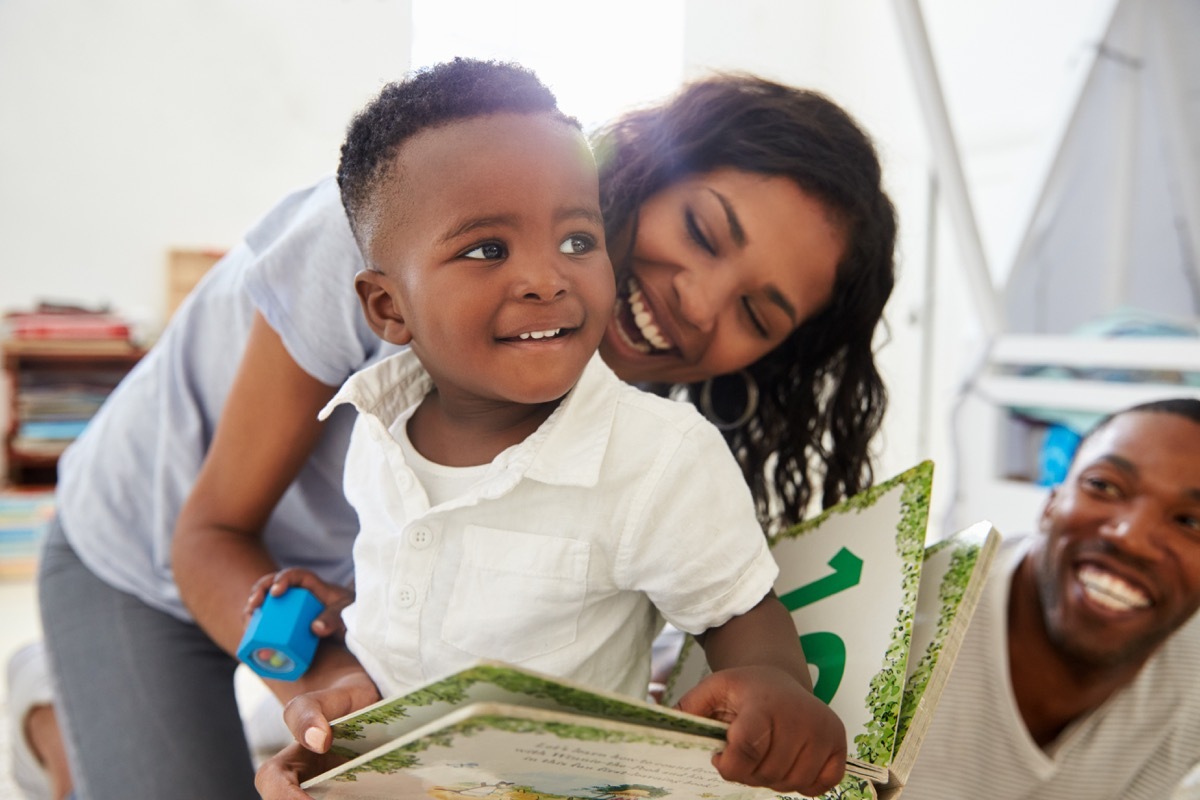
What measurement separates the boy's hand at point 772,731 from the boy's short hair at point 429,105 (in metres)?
0.32

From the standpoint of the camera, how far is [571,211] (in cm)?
53

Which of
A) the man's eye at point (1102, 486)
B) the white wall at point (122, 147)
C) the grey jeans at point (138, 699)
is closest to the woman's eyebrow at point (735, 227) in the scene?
the man's eye at point (1102, 486)

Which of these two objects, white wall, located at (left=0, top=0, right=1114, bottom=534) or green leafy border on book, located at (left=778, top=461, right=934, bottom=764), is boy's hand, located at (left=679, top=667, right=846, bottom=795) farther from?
white wall, located at (left=0, top=0, right=1114, bottom=534)

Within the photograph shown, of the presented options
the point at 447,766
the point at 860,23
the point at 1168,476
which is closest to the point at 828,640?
the point at 447,766

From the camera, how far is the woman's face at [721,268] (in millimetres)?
775

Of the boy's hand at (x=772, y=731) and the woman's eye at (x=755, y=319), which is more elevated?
the woman's eye at (x=755, y=319)

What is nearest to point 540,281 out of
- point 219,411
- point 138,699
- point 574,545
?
point 574,545

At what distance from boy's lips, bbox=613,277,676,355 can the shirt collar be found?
8.9 inches

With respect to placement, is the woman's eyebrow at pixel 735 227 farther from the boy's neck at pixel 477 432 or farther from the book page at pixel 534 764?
the book page at pixel 534 764

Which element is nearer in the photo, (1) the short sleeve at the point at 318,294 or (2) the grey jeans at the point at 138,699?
(1) the short sleeve at the point at 318,294

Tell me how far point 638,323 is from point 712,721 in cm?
44

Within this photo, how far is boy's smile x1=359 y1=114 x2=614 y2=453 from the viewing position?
0.52m

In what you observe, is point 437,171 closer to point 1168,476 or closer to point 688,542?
point 688,542

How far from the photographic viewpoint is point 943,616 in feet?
1.79
